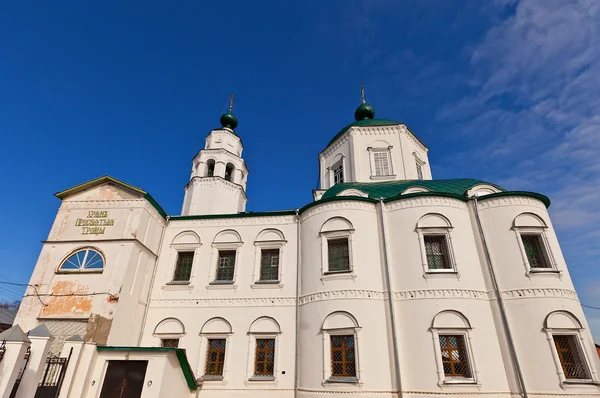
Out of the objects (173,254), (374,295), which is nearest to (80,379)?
(173,254)

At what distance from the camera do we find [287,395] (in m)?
11.4

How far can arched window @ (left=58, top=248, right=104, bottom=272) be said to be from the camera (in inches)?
486

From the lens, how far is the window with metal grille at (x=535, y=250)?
39.1ft

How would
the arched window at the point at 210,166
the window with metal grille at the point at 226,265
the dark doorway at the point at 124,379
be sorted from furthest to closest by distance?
the arched window at the point at 210,166, the window with metal grille at the point at 226,265, the dark doorway at the point at 124,379

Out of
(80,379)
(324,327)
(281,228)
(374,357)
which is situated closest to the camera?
(80,379)

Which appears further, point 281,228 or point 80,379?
point 281,228

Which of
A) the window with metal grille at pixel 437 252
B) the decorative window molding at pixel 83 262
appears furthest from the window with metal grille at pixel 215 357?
the window with metal grille at pixel 437 252

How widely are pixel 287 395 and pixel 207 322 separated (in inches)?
160

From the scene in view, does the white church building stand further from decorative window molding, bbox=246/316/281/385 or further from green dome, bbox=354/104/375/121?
green dome, bbox=354/104/375/121

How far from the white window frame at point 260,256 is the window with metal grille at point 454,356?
6.18 meters

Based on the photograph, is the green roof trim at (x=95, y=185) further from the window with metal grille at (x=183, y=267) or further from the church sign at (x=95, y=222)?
the window with metal grille at (x=183, y=267)

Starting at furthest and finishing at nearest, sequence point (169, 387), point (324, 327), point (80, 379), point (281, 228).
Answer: point (281, 228) → point (324, 327) → point (169, 387) → point (80, 379)

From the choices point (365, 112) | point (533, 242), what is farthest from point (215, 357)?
point (365, 112)

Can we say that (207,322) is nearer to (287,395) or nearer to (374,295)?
(287,395)
